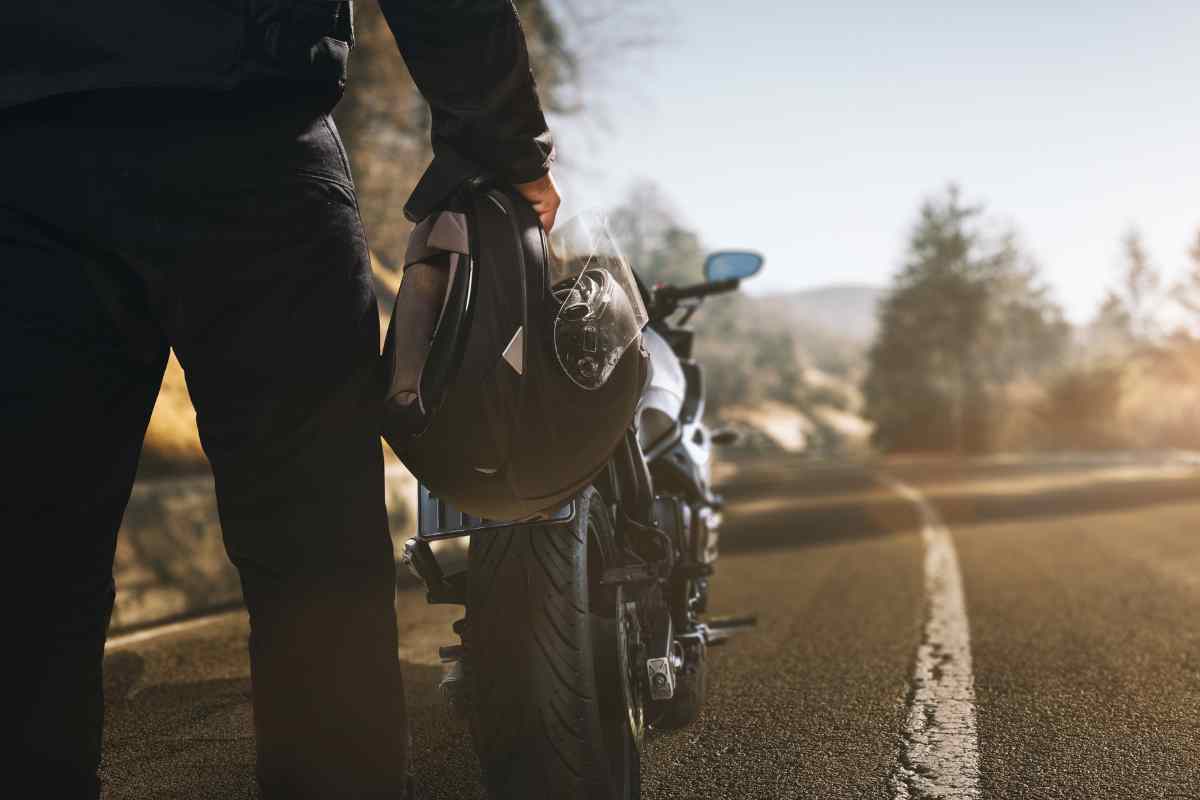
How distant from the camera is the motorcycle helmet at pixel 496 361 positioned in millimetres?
1708

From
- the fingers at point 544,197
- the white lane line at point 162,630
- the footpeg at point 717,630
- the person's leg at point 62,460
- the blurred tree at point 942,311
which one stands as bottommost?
the white lane line at point 162,630

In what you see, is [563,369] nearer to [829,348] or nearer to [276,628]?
[276,628]

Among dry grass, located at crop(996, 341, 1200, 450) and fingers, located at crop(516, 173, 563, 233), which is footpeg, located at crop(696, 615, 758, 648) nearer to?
fingers, located at crop(516, 173, 563, 233)

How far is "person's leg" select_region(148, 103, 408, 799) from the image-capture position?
1447 millimetres

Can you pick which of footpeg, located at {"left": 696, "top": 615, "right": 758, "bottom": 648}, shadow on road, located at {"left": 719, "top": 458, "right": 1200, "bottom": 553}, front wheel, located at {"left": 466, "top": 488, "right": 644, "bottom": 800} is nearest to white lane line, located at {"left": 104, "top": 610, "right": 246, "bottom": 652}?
footpeg, located at {"left": 696, "top": 615, "right": 758, "bottom": 648}

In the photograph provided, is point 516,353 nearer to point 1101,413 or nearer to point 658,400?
point 658,400

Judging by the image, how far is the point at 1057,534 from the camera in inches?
374

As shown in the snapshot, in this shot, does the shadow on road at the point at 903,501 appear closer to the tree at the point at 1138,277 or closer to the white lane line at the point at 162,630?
the white lane line at the point at 162,630

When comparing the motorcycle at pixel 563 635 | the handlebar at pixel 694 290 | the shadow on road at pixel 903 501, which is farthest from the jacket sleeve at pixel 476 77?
the shadow on road at pixel 903 501

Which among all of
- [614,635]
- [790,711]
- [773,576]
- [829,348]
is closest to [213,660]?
[790,711]

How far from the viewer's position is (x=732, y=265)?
12.4ft

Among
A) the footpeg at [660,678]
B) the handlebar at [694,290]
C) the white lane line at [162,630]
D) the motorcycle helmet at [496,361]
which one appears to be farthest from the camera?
the white lane line at [162,630]

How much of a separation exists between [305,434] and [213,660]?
125 inches

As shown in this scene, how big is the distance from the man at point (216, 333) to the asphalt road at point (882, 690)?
1.25 metres
